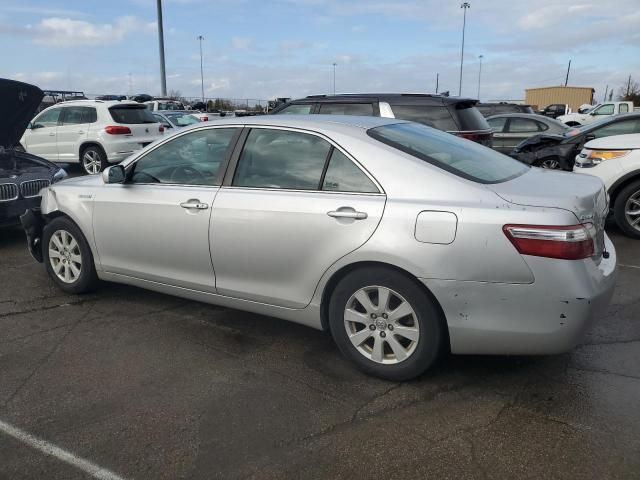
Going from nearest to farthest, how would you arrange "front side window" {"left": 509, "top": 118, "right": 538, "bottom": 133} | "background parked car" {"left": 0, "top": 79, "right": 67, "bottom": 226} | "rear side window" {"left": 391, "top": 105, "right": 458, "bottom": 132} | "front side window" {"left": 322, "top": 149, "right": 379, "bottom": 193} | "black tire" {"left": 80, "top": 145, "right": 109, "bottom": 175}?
"front side window" {"left": 322, "top": 149, "right": 379, "bottom": 193}
"background parked car" {"left": 0, "top": 79, "right": 67, "bottom": 226}
"rear side window" {"left": 391, "top": 105, "right": 458, "bottom": 132}
"black tire" {"left": 80, "top": 145, "right": 109, "bottom": 175}
"front side window" {"left": 509, "top": 118, "right": 538, "bottom": 133}

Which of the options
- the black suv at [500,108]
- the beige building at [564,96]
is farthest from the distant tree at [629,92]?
the black suv at [500,108]

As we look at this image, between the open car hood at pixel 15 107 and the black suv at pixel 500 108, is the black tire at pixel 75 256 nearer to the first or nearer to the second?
the open car hood at pixel 15 107

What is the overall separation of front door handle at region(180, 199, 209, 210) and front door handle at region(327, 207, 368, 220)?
38.9 inches

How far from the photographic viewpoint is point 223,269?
388cm

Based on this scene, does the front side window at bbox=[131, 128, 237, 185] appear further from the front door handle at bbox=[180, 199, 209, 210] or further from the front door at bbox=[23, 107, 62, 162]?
the front door at bbox=[23, 107, 62, 162]

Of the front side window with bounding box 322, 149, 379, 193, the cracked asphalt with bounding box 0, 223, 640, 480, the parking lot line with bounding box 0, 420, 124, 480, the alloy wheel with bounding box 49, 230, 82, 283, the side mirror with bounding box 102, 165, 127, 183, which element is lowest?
the parking lot line with bounding box 0, 420, 124, 480

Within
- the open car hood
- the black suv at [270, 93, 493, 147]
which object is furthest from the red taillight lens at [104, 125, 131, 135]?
the black suv at [270, 93, 493, 147]

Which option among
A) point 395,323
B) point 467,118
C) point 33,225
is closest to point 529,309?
point 395,323

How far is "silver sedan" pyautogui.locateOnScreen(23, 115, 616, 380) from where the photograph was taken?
295 cm

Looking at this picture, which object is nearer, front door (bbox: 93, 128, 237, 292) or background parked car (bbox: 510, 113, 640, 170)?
front door (bbox: 93, 128, 237, 292)

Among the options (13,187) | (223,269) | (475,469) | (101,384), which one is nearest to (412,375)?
(475,469)

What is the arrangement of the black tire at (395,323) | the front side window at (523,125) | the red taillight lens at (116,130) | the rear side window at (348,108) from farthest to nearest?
the front side window at (523,125)
the red taillight lens at (116,130)
the rear side window at (348,108)
the black tire at (395,323)

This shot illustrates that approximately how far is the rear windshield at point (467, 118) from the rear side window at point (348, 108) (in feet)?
3.88

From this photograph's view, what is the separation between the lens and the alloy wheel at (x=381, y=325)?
3.23m
